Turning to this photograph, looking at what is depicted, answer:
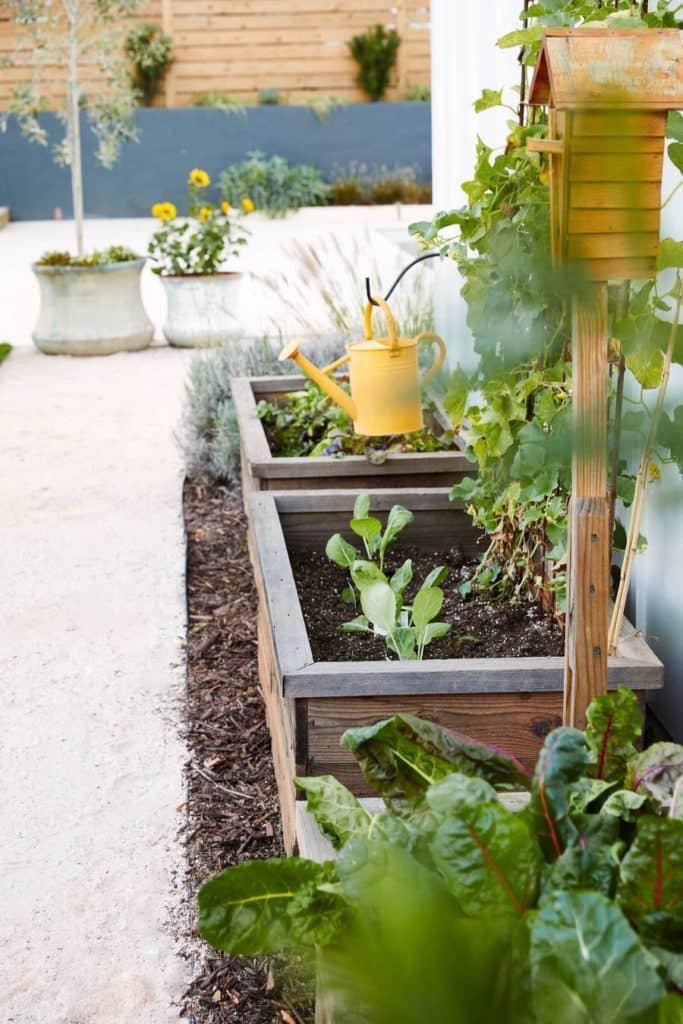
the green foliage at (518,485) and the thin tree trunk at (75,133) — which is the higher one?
the thin tree trunk at (75,133)

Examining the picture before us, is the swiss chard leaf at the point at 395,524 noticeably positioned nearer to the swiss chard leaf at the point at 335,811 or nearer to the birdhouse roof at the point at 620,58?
the swiss chard leaf at the point at 335,811

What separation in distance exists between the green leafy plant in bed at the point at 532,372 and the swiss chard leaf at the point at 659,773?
33 centimetres

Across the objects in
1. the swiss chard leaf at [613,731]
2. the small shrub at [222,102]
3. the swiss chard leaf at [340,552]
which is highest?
the small shrub at [222,102]

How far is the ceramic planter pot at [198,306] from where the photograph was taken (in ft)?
22.0

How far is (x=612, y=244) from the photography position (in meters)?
0.47

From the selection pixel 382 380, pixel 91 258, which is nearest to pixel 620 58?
pixel 382 380

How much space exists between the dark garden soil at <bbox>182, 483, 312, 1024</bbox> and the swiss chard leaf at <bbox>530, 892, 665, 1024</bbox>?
1012 mm

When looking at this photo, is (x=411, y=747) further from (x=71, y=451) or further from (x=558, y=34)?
(x=71, y=451)

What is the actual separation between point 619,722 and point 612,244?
0.68m

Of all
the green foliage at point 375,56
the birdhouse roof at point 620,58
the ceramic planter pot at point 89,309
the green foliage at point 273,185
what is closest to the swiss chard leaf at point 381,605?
the birdhouse roof at point 620,58

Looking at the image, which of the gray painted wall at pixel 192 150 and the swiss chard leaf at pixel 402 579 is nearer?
the swiss chard leaf at pixel 402 579

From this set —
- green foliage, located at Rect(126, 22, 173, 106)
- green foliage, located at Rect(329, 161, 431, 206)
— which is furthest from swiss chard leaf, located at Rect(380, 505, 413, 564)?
green foliage, located at Rect(126, 22, 173, 106)

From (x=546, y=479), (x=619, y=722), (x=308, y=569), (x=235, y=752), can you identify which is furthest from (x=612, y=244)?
(x=235, y=752)

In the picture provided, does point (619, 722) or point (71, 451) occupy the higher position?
point (619, 722)
